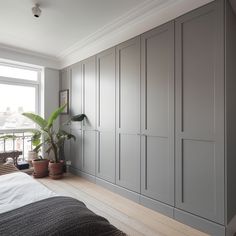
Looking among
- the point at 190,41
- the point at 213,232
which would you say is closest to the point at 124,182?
the point at 213,232

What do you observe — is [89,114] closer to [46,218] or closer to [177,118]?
[177,118]

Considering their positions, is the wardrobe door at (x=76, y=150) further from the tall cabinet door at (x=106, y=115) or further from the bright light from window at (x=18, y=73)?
the bright light from window at (x=18, y=73)

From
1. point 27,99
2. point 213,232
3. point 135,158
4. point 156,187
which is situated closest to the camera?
point 213,232

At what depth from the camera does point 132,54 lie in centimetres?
270

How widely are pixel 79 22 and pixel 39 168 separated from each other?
8.99 ft

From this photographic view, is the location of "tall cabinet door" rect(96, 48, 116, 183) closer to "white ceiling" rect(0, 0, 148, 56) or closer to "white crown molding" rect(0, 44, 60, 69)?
"white ceiling" rect(0, 0, 148, 56)

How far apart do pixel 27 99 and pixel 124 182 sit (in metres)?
2.87

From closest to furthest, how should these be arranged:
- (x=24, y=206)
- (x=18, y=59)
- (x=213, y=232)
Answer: (x=24, y=206), (x=213, y=232), (x=18, y=59)

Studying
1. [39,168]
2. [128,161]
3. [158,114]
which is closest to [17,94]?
[39,168]

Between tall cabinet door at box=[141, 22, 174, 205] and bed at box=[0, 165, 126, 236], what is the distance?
4.62ft

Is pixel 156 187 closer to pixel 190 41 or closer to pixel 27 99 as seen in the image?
pixel 190 41

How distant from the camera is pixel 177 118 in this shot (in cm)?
217

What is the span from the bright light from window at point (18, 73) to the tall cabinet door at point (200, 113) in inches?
132

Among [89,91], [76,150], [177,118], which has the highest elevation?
[89,91]
